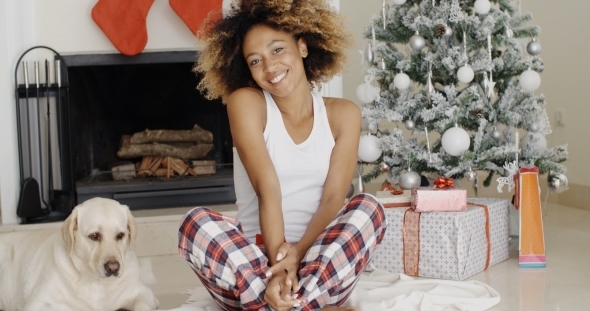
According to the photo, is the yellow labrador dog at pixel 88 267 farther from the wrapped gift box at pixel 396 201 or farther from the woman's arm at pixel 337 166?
the wrapped gift box at pixel 396 201

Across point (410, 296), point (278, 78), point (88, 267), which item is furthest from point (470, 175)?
point (88, 267)

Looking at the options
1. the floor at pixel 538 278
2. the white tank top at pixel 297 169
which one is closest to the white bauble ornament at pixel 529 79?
the floor at pixel 538 278

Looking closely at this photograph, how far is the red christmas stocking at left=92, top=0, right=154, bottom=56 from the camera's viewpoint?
131 inches

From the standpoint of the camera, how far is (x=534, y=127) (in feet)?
9.69

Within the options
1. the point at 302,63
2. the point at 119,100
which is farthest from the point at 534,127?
the point at 119,100

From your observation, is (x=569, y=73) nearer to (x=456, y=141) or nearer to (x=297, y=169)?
(x=456, y=141)

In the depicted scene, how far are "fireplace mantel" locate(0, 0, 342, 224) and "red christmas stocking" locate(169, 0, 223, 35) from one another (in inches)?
3.3

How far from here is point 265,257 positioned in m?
1.89

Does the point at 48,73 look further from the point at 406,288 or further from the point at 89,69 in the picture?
the point at 406,288

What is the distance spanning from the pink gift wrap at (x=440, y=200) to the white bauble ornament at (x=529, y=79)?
58 centimetres

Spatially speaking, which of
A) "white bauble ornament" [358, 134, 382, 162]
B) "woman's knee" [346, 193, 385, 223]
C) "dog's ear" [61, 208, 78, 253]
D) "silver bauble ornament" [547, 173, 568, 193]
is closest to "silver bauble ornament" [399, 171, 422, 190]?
"white bauble ornament" [358, 134, 382, 162]

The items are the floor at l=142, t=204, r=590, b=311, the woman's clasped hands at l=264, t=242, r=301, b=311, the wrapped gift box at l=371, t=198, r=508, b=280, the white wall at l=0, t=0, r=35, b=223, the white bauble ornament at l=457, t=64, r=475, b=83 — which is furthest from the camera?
the white wall at l=0, t=0, r=35, b=223

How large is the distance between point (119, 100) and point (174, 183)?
61 centimetres

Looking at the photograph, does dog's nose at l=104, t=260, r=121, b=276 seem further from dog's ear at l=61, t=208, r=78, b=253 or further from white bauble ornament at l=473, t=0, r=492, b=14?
white bauble ornament at l=473, t=0, r=492, b=14
